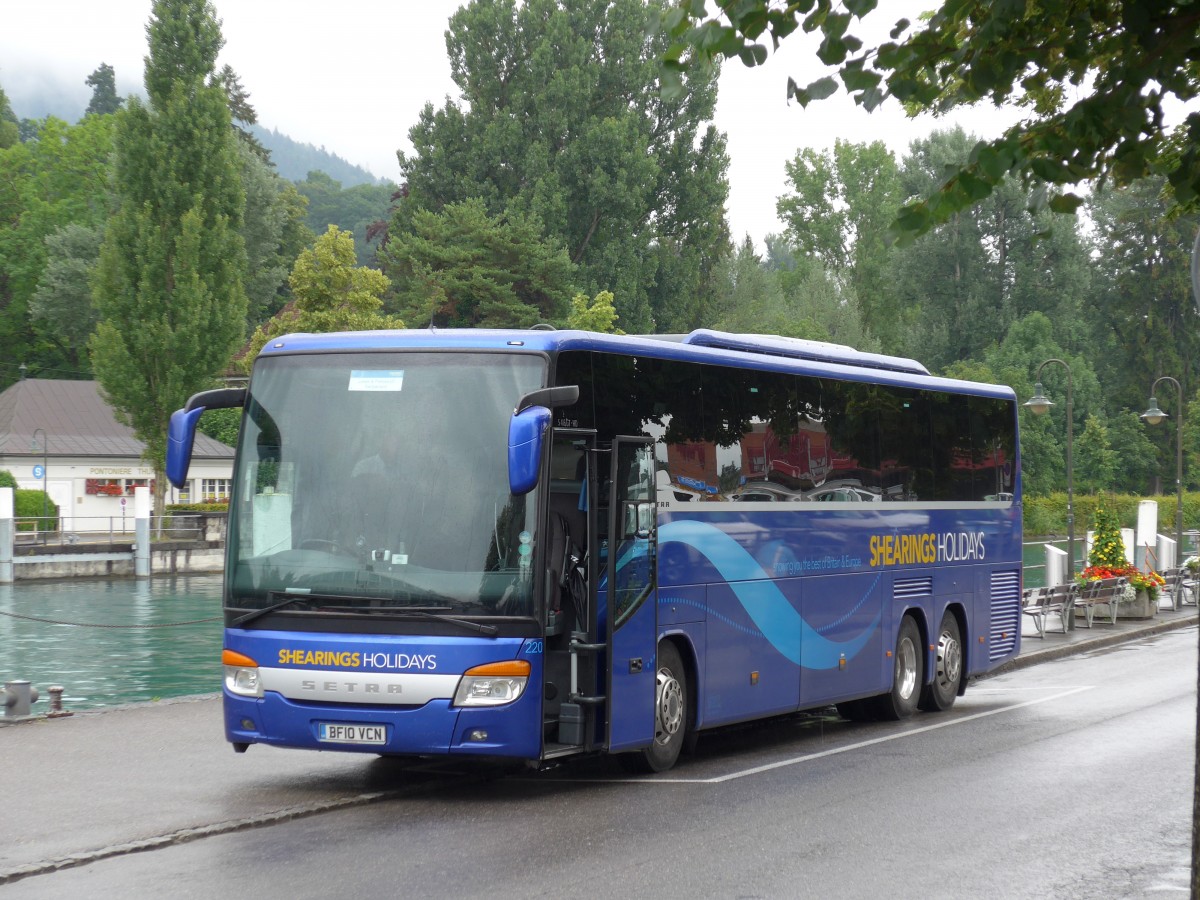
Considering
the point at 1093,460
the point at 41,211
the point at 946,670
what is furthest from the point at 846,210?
the point at 946,670

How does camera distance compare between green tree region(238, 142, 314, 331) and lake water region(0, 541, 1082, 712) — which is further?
green tree region(238, 142, 314, 331)

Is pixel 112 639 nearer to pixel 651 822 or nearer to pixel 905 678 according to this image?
pixel 905 678

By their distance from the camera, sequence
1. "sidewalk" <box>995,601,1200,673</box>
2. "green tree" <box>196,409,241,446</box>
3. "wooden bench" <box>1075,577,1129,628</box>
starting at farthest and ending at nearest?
1. "green tree" <box>196,409,241,446</box>
2. "wooden bench" <box>1075,577,1129,628</box>
3. "sidewalk" <box>995,601,1200,673</box>

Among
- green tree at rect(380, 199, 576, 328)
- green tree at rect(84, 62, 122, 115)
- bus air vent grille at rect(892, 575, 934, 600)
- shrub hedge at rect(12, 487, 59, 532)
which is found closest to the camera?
bus air vent grille at rect(892, 575, 934, 600)

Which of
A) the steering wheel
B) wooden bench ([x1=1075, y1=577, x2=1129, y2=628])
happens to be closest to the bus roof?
the steering wheel

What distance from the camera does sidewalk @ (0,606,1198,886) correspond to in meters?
9.72

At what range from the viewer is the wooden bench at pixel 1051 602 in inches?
1099

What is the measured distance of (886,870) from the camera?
29.1ft

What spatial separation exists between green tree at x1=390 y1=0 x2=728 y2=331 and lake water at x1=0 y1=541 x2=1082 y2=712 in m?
29.4

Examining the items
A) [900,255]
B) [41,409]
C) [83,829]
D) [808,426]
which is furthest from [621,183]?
[83,829]

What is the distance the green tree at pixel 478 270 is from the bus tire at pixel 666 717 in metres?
53.2

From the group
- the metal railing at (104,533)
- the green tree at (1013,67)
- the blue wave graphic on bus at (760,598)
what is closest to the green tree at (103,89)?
the metal railing at (104,533)

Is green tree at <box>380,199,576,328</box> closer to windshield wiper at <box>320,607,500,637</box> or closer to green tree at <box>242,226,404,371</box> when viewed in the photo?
green tree at <box>242,226,404,371</box>

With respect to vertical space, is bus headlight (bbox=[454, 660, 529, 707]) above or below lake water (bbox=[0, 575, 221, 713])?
above
